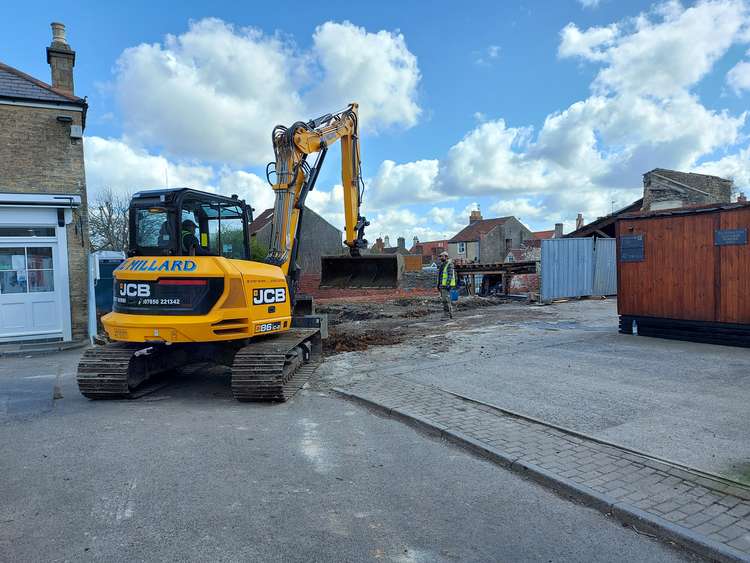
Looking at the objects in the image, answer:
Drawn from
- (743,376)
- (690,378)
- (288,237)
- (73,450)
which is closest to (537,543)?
(73,450)

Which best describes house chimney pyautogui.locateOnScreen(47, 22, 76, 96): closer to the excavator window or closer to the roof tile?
the roof tile

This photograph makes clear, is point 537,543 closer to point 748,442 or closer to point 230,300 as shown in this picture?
point 748,442

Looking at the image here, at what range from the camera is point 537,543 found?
3342 mm

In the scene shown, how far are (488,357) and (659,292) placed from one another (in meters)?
4.60

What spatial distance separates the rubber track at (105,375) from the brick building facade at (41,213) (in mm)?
6546

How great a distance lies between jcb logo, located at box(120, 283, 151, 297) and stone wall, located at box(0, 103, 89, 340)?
22.1 ft

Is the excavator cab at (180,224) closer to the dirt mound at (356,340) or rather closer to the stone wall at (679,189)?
the dirt mound at (356,340)

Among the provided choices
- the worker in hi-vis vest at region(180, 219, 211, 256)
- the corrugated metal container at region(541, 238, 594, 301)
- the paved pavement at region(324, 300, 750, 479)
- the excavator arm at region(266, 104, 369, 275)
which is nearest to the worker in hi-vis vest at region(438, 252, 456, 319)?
the paved pavement at region(324, 300, 750, 479)

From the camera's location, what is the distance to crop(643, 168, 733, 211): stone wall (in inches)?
971

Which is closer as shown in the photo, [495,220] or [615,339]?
[615,339]

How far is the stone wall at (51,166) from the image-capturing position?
11961mm

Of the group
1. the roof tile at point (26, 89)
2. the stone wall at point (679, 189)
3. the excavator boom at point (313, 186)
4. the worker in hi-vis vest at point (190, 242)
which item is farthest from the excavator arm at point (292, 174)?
the stone wall at point (679, 189)

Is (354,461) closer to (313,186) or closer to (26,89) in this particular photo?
(313,186)

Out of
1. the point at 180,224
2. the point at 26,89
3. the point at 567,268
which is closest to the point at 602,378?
the point at 180,224
